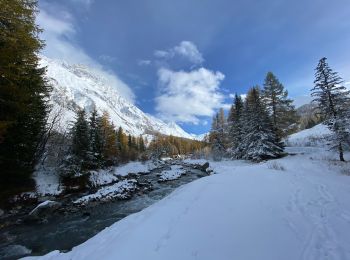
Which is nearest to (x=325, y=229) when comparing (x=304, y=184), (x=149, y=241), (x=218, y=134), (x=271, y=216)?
(x=271, y=216)

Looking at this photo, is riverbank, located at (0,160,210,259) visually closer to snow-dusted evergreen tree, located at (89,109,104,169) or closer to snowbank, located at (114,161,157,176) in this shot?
snow-dusted evergreen tree, located at (89,109,104,169)

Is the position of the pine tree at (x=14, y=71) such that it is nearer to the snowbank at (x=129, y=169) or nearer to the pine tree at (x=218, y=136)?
the snowbank at (x=129, y=169)

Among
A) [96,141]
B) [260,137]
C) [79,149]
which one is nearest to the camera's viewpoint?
[79,149]

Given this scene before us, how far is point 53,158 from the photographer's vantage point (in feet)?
98.8

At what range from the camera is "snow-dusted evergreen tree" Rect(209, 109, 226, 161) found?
48.0m

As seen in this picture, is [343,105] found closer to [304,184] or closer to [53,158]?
[304,184]

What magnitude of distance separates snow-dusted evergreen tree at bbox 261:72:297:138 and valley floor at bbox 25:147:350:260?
2626 cm

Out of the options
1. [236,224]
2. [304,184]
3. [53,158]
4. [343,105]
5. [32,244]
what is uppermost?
[343,105]

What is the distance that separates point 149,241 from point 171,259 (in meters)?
1.35

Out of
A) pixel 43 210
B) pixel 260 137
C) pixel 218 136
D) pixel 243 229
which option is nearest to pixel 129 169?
pixel 218 136

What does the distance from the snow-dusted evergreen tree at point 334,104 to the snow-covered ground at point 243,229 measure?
12.7m

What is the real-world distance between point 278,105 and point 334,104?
1330 centimetres

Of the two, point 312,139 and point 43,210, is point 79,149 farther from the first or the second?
point 312,139

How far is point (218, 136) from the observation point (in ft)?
171
